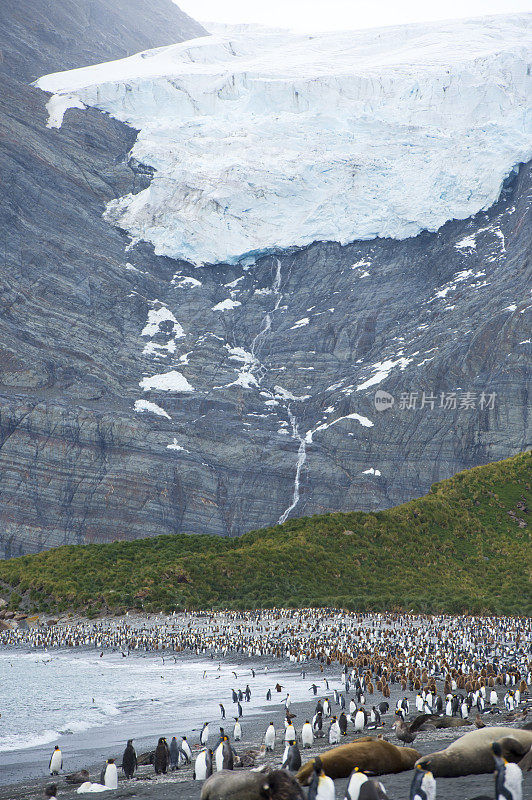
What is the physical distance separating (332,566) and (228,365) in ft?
233

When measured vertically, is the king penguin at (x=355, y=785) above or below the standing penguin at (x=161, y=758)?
above

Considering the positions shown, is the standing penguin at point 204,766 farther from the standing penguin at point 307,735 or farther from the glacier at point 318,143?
the glacier at point 318,143

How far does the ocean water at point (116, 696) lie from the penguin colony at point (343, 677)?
1.00 meters

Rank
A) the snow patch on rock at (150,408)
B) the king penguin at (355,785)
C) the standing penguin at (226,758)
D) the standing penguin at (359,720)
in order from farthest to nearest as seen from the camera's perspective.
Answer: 1. the snow patch on rock at (150,408)
2. the standing penguin at (359,720)
3. the standing penguin at (226,758)
4. the king penguin at (355,785)

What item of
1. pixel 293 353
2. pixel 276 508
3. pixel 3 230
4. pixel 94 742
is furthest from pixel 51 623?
pixel 3 230

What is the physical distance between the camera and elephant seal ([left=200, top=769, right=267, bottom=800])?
9852 millimetres

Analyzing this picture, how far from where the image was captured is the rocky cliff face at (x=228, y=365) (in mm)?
105500

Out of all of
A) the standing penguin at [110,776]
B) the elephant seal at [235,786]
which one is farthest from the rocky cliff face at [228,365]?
the elephant seal at [235,786]

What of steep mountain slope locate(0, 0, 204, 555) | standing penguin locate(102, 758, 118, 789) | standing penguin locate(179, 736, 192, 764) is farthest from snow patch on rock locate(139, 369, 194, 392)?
standing penguin locate(102, 758, 118, 789)

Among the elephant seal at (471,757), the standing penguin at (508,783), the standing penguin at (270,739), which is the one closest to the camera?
the standing penguin at (508,783)

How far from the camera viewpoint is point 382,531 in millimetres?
66875

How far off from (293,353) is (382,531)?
66.0m

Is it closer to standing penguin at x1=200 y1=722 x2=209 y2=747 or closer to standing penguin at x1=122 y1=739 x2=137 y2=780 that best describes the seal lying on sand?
standing penguin at x1=122 y1=739 x2=137 y2=780

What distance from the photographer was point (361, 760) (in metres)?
11.1
